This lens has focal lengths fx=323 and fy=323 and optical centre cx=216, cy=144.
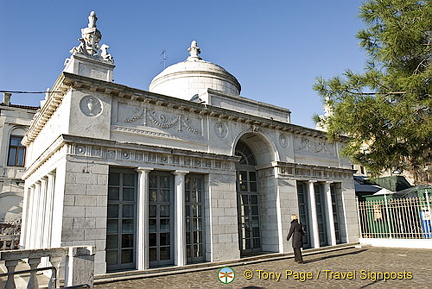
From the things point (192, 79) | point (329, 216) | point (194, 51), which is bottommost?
point (329, 216)

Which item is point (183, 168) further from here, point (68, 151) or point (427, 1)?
point (427, 1)

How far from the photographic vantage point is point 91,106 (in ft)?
32.1

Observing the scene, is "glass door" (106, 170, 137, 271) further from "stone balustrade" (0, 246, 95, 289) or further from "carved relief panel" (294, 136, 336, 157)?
"carved relief panel" (294, 136, 336, 157)

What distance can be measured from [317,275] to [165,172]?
18.8ft

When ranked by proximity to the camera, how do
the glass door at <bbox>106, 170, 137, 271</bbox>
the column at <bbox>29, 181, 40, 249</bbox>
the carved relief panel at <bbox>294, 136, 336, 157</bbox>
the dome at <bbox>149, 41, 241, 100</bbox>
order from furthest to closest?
the dome at <bbox>149, 41, 241, 100</bbox> → the carved relief panel at <bbox>294, 136, 336, 157</bbox> → the column at <bbox>29, 181, 40, 249</bbox> → the glass door at <bbox>106, 170, 137, 271</bbox>

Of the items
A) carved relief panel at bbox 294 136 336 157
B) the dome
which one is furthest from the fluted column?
carved relief panel at bbox 294 136 336 157

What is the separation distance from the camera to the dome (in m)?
15.7

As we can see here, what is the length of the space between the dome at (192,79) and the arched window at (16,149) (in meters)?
8.77

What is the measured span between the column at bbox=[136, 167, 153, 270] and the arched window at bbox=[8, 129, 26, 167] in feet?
39.2

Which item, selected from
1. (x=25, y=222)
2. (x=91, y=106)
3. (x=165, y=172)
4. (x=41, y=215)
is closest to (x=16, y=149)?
(x=25, y=222)

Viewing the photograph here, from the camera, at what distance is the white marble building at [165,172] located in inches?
367

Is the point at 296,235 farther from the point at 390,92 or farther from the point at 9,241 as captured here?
the point at 9,241

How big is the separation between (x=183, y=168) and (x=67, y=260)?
5637mm

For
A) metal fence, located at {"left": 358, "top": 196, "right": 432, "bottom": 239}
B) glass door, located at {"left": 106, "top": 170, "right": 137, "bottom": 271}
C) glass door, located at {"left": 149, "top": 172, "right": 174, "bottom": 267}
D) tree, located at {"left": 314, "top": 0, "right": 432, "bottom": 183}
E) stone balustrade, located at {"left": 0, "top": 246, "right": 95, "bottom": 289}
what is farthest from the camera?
metal fence, located at {"left": 358, "top": 196, "right": 432, "bottom": 239}
